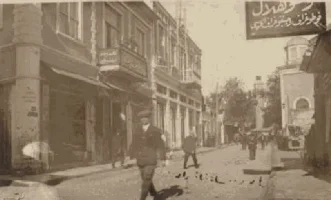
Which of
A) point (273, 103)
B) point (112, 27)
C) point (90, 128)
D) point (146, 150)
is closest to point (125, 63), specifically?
point (112, 27)

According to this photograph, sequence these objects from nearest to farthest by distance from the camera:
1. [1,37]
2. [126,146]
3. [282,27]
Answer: [282,27], [126,146], [1,37]

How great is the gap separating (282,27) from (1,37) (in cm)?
388

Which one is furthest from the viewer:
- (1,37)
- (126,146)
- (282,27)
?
(1,37)

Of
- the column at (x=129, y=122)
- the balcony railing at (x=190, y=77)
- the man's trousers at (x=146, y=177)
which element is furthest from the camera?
the balcony railing at (x=190, y=77)

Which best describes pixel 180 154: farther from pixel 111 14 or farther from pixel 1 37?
pixel 1 37

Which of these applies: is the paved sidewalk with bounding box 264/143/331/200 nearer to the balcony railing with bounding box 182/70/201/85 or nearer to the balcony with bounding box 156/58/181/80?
the balcony railing with bounding box 182/70/201/85

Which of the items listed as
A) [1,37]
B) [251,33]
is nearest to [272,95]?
[251,33]

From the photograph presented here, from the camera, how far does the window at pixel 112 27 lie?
633cm

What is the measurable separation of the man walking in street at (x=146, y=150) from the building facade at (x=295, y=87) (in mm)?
1763

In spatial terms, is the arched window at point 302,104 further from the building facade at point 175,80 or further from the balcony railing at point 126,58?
the balcony railing at point 126,58

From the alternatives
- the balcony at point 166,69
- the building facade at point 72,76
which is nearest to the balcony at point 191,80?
the balcony at point 166,69

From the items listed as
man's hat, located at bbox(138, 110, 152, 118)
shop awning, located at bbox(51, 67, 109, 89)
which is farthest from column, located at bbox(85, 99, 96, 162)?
man's hat, located at bbox(138, 110, 152, 118)

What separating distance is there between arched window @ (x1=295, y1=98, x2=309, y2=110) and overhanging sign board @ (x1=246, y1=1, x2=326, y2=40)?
5.34ft

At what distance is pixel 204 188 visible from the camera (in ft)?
18.6
